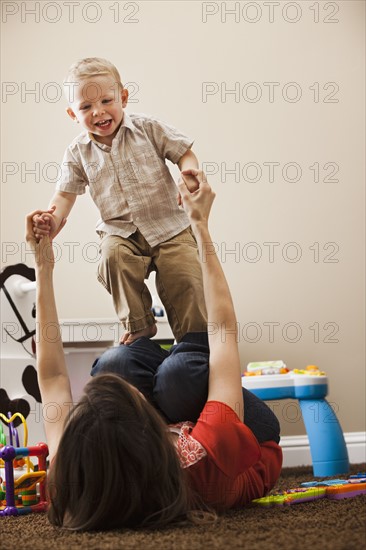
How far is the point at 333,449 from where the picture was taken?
6.02 ft

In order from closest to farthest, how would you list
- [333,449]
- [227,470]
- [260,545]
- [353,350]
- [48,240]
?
1. [260,545]
2. [227,470]
3. [48,240]
4. [333,449]
5. [353,350]

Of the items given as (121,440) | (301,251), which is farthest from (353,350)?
(121,440)

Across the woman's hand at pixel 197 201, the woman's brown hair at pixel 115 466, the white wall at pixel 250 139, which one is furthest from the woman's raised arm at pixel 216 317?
the white wall at pixel 250 139

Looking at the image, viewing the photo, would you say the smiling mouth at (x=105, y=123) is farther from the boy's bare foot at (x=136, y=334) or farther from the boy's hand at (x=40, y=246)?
the boy's bare foot at (x=136, y=334)

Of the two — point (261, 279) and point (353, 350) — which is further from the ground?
A: point (261, 279)

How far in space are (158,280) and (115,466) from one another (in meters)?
0.54

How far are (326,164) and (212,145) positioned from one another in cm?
37

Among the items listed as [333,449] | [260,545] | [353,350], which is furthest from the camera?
[353,350]

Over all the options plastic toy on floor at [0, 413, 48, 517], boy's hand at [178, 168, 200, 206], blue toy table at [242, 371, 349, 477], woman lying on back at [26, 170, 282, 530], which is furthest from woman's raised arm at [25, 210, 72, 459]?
blue toy table at [242, 371, 349, 477]

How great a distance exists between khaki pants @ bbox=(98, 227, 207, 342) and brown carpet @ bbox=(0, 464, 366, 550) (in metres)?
0.36

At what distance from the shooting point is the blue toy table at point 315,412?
1.83 m

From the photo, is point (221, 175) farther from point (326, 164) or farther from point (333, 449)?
point (333, 449)

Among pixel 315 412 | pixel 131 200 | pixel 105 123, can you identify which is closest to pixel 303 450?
pixel 315 412

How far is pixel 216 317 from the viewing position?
113cm
